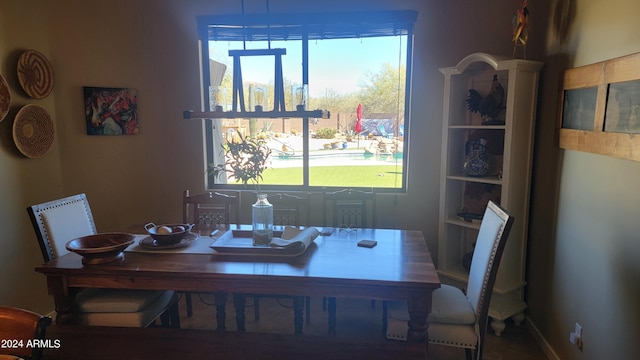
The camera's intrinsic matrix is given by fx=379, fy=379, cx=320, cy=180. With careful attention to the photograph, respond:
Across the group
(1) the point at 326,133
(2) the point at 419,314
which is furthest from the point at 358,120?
(2) the point at 419,314

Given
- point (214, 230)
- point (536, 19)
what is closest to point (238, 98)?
point (214, 230)

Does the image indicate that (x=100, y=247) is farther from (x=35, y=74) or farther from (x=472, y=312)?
(x=472, y=312)

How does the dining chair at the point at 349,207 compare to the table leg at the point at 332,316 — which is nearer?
the table leg at the point at 332,316

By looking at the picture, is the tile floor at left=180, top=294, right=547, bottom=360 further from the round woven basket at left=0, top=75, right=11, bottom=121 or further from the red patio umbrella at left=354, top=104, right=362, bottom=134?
the round woven basket at left=0, top=75, right=11, bottom=121

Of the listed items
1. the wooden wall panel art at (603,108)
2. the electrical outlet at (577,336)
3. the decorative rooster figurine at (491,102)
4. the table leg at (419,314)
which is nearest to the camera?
the wooden wall panel art at (603,108)

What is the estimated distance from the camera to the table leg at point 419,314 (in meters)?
1.79

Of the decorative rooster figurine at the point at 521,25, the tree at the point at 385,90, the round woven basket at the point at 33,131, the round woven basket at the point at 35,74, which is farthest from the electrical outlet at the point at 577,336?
the round woven basket at the point at 35,74

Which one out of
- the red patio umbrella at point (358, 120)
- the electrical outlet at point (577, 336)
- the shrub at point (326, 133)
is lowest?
the electrical outlet at point (577, 336)

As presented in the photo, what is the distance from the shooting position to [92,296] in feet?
7.14

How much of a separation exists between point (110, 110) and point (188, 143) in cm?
70

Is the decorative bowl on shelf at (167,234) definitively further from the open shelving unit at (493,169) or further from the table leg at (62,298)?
the open shelving unit at (493,169)

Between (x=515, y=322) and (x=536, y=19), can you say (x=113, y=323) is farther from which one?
(x=536, y=19)

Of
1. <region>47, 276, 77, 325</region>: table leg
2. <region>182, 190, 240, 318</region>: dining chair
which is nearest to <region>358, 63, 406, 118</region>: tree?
<region>182, 190, 240, 318</region>: dining chair

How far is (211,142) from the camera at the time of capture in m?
3.55
